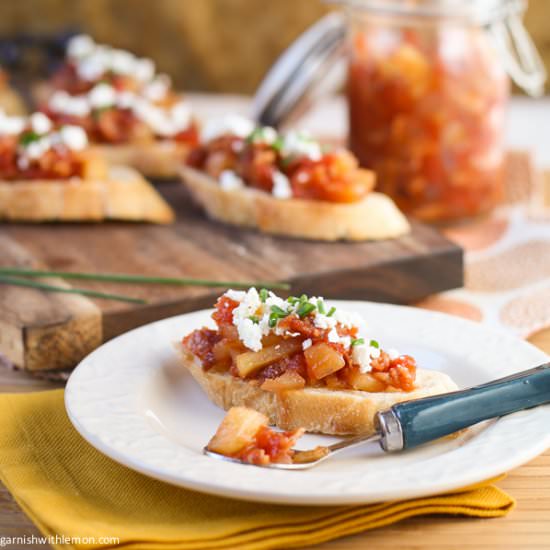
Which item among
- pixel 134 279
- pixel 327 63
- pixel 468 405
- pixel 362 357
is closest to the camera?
pixel 468 405

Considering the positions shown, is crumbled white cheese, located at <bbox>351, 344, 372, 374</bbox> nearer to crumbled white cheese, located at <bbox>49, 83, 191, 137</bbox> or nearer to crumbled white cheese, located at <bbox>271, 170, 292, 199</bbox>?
crumbled white cheese, located at <bbox>271, 170, 292, 199</bbox>

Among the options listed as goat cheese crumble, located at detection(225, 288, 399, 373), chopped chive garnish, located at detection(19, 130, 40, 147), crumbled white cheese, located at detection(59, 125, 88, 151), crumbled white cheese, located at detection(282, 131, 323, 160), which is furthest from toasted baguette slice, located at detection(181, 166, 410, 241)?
goat cheese crumble, located at detection(225, 288, 399, 373)

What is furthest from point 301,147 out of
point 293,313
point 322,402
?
point 322,402

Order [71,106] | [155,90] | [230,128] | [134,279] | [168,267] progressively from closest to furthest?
[134,279] → [168,267] → [230,128] → [71,106] → [155,90]

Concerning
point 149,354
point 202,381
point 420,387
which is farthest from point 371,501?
point 149,354

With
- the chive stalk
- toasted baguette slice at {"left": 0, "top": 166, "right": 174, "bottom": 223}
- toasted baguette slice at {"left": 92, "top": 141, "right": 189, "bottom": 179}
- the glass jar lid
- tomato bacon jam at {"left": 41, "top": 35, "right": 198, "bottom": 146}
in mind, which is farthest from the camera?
tomato bacon jam at {"left": 41, "top": 35, "right": 198, "bottom": 146}

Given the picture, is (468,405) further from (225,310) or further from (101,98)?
(101,98)
